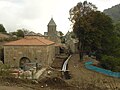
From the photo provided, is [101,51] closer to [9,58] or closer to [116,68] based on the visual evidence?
[116,68]

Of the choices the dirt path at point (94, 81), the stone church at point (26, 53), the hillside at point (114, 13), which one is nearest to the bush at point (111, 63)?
the dirt path at point (94, 81)

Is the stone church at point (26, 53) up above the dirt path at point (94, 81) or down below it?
above

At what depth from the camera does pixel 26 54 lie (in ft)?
116

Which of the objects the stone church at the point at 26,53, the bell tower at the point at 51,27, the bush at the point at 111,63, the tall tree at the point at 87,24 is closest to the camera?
the bush at the point at 111,63

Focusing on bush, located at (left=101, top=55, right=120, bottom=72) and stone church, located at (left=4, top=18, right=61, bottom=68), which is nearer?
bush, located at (left=101, top=55, right=120, bottom=72)

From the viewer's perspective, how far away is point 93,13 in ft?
126

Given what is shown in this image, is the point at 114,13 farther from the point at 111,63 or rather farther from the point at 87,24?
the point at 111,63

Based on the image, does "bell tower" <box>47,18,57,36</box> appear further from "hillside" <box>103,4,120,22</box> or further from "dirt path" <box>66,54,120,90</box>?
"hillside" <box>103,4,120,22</box>

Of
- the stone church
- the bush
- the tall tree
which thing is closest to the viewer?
the bush

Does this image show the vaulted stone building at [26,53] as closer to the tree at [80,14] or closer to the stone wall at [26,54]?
the stone wall at [26,54]

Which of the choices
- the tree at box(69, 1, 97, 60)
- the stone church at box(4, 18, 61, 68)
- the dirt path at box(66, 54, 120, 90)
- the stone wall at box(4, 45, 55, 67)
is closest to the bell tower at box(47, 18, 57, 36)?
the tree at box(69, 1, 97, 60)

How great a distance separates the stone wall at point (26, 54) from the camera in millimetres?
35000

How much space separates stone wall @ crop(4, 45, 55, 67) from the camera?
35.0m

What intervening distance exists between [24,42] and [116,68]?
14.5 metres
